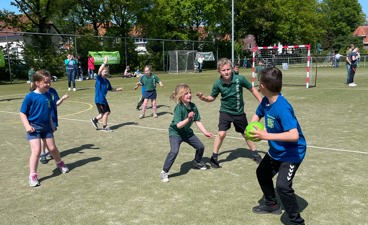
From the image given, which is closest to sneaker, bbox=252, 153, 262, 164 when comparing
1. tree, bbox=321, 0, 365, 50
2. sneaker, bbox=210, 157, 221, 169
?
sneaker, bbox=210, 157, 221, 169

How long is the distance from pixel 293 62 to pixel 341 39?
67.3 m

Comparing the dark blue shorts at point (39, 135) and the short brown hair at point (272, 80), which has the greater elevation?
the short brown hair at point (272, 80)

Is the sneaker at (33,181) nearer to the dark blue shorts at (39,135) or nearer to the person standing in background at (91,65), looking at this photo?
the dark blue shorts at (39,135)

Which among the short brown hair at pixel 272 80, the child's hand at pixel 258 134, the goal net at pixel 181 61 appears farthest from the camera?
the goal net at pixel 181 61

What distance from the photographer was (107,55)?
3238cm

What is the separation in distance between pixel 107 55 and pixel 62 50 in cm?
392

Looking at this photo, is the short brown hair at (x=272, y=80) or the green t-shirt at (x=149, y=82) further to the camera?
the green t-shirt at (x=149, y=82)

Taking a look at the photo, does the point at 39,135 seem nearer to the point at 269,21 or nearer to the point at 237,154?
the point at 237,154

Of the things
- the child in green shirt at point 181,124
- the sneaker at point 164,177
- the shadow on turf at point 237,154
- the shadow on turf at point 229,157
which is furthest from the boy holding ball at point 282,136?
the shadow on turf at point 237,154

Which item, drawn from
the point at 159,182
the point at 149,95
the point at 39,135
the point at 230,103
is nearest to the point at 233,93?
the point at 230,103

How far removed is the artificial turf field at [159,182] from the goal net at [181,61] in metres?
29.5

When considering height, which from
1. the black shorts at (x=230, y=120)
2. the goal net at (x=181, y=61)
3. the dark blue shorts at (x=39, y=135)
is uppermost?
the goal net at (x=181, y=61)

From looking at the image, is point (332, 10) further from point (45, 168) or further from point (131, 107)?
point (45, 168)

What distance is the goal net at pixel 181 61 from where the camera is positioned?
127ft
